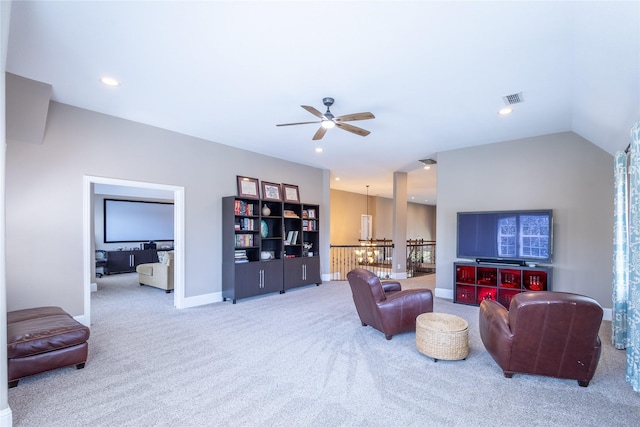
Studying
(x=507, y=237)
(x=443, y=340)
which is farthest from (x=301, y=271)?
(x=443, y=340)

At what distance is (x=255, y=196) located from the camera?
20.6 ft

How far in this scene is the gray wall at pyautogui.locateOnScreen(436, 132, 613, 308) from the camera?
4.83 m

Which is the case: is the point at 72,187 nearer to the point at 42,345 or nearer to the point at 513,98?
the point at 42,345

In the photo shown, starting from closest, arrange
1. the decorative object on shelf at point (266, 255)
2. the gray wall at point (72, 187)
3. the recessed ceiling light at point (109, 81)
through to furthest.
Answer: the recessed ceiling light at point (109, 81)
the gray wall at point (72, 187)
the decorative object on shelf at point (266, 255)

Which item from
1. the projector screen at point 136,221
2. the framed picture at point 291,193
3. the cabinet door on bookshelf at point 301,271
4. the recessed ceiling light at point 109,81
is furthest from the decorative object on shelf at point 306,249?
the projector screen at point 136,221

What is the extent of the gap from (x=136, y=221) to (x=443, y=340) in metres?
10.0

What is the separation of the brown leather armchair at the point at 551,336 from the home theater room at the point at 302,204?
0.02 metres

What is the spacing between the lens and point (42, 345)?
2.81 metres

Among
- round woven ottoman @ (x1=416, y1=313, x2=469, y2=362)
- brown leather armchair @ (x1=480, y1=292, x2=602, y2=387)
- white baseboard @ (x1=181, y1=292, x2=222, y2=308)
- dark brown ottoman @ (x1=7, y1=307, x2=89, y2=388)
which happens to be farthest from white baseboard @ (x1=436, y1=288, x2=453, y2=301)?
dark brown ottoman @ (x1=7, y1=307, x2=89, y2=388)

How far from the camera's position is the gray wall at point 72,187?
3795mm

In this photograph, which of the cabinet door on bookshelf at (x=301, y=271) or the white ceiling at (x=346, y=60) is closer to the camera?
the white ceiling at (x=346, y=60)

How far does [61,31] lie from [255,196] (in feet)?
13.1

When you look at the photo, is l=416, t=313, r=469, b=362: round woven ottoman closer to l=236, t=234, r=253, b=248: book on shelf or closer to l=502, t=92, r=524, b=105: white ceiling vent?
l=502, t=92, r=524, b=105: white ceiling vent

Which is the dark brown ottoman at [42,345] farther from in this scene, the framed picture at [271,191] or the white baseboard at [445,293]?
the white baseboard at [445,293]
